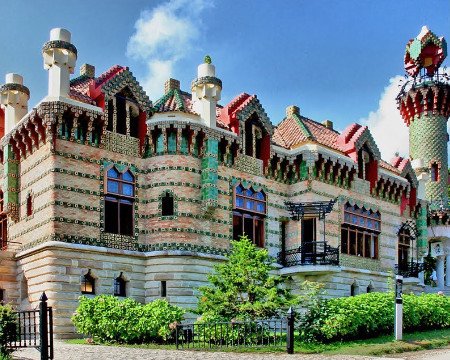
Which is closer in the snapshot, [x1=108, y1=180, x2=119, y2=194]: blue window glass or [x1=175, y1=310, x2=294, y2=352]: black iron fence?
[x1=175, y1=310, x2=294, y2=352]: black iron fence

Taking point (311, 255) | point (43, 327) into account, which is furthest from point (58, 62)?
point (43, 327)

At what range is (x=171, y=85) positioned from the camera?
2936 centimetres

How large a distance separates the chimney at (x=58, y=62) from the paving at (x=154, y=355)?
9.57 m

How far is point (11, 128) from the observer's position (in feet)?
89.4

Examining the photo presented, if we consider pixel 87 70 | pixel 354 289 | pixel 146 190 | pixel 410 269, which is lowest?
pixel 354 289

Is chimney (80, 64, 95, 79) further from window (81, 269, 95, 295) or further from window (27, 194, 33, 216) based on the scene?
window (81, 269, 95, 295)

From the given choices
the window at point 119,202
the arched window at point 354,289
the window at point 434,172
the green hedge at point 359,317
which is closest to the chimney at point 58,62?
the window at point 119,202

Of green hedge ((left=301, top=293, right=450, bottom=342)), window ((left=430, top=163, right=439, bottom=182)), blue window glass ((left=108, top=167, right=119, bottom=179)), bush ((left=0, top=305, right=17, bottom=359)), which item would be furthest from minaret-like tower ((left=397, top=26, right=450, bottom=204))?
bush ((left=0, top=305, right=17, bottom=359))

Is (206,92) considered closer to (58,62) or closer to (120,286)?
(58,62)

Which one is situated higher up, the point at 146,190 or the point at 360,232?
the point at 146,190

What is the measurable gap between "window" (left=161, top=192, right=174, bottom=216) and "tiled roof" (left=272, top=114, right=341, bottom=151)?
7299 mm

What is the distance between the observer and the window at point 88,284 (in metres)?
24.2

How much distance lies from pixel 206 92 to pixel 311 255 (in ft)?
27.6

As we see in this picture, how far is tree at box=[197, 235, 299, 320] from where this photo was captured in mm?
20703
